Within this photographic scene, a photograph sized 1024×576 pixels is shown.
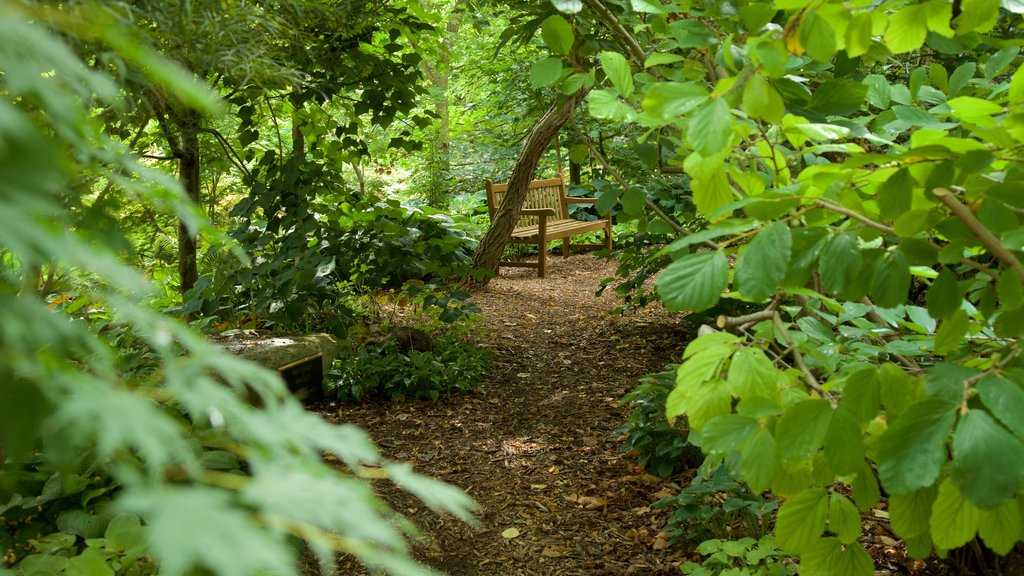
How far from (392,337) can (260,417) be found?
180 inches

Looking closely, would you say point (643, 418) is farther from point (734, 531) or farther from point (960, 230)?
point (960, 230)

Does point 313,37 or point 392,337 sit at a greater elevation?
point 313,37

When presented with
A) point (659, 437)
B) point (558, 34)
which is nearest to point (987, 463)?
point (558, 34)

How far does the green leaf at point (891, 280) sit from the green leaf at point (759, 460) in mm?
253

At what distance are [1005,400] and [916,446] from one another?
0.11 meters

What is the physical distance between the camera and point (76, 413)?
0.35m

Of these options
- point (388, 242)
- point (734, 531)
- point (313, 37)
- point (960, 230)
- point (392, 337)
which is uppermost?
point (313, 37)

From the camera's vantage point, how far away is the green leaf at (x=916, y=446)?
2.94 ft

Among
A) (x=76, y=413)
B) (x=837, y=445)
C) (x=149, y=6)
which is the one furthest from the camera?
(x=149, y=6)

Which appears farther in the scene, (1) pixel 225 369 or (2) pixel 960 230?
(2) pixel 960 230

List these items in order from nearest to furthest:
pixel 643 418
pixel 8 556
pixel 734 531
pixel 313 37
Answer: pixel 8 556 < pixel 734 531 < pixel 643 418 < pixel 313 37

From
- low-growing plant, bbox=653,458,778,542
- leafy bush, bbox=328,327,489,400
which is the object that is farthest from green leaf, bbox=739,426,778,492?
leafy bush, bbox=328,327,489,400

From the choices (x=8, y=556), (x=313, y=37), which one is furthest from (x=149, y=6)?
(x=313, y=37)

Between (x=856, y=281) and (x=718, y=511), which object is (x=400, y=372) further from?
(x=856, y=281)
